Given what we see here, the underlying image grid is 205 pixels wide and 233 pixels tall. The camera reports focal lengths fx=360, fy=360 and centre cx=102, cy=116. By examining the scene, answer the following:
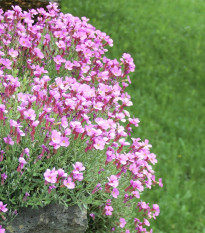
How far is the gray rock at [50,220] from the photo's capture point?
99.8 inches

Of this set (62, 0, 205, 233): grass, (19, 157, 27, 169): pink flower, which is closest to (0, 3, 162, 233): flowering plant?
(19, 157, 27, 169): pink flower

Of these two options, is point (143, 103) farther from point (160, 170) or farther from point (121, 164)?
point (121, 164)

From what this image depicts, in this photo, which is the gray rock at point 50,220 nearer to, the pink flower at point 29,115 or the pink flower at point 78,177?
the pink flower at point 78,177

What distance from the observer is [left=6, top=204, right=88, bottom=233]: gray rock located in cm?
254

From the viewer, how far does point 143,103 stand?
6.95 meters

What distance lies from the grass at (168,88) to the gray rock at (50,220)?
2.57 meters

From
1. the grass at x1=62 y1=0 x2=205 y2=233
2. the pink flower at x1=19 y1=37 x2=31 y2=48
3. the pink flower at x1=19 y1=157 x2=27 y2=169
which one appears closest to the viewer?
the pink flower at x1=19 y1=157 x2=27 y2=169

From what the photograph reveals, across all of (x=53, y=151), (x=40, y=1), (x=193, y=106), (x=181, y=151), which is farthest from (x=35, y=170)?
(x=193, y=106)

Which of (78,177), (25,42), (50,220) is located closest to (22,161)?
(78,177)

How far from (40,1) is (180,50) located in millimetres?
4396

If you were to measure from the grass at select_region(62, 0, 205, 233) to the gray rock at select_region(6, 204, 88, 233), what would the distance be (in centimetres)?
257

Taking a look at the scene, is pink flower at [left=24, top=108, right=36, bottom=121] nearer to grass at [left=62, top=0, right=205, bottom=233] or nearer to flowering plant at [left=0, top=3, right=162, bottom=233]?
flowering plant at [left=0, top=3, right=162, bottom=233]

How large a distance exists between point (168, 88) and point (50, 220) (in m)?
5.45

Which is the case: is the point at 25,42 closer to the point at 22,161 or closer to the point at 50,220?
the point at 22,161
